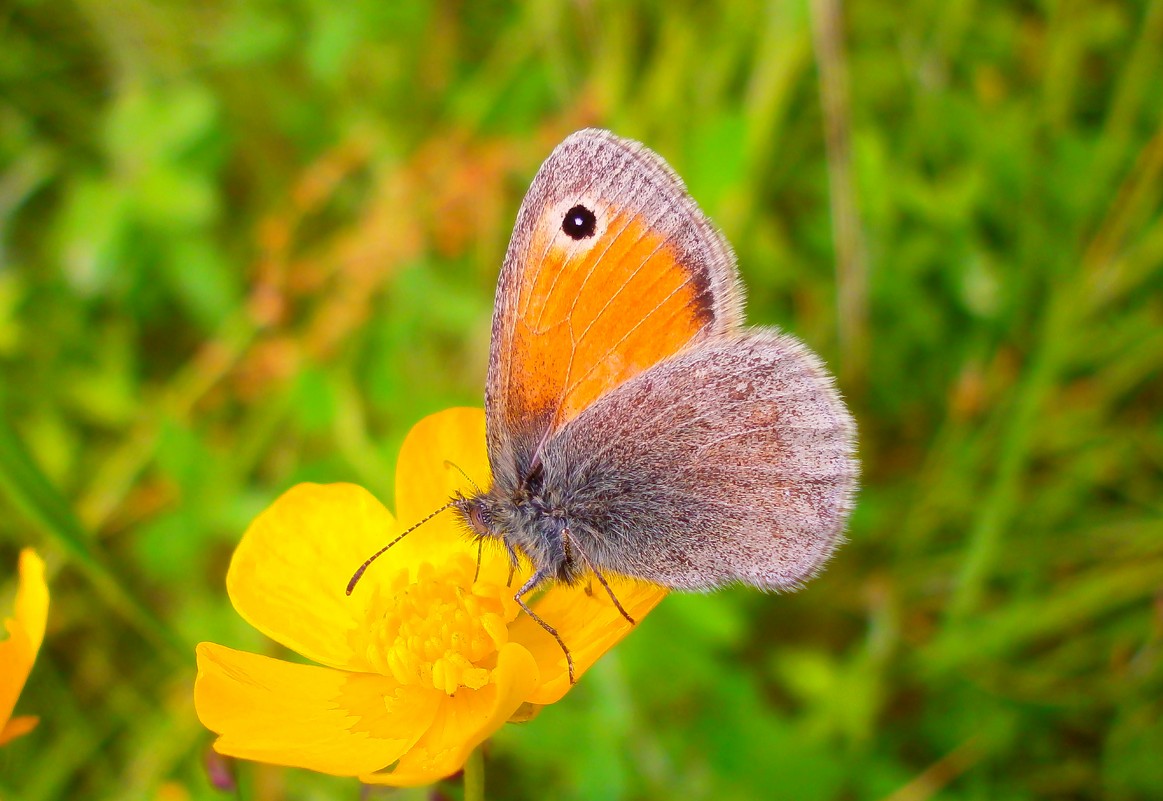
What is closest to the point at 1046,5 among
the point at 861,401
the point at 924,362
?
the point at 924,362

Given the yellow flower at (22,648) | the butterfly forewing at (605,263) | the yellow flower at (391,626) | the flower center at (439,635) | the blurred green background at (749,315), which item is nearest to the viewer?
the yellow flower at (22,648)

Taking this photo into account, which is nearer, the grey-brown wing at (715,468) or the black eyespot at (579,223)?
the grey-brown wing at (715,468)

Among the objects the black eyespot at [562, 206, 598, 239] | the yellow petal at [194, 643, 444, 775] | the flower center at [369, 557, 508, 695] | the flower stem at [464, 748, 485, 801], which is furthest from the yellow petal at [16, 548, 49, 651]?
the black eyespot at [562, 206, 598, 239]

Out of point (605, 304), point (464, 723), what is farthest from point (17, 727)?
point (605, 304)

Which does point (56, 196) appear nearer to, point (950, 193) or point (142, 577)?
point (142, 577)

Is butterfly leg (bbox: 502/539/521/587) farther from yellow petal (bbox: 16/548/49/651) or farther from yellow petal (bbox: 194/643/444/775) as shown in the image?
yellow petal (bbox: 16/548/49/651)

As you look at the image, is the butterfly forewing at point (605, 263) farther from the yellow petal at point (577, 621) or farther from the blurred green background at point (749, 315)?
the blurred green background at point (749, 315)

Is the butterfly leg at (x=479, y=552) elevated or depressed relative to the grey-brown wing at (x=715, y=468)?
depressed

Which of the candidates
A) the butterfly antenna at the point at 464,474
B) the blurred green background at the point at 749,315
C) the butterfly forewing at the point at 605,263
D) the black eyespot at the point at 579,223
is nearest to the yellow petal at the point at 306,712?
the butterfly antenna at the point at 464,474
